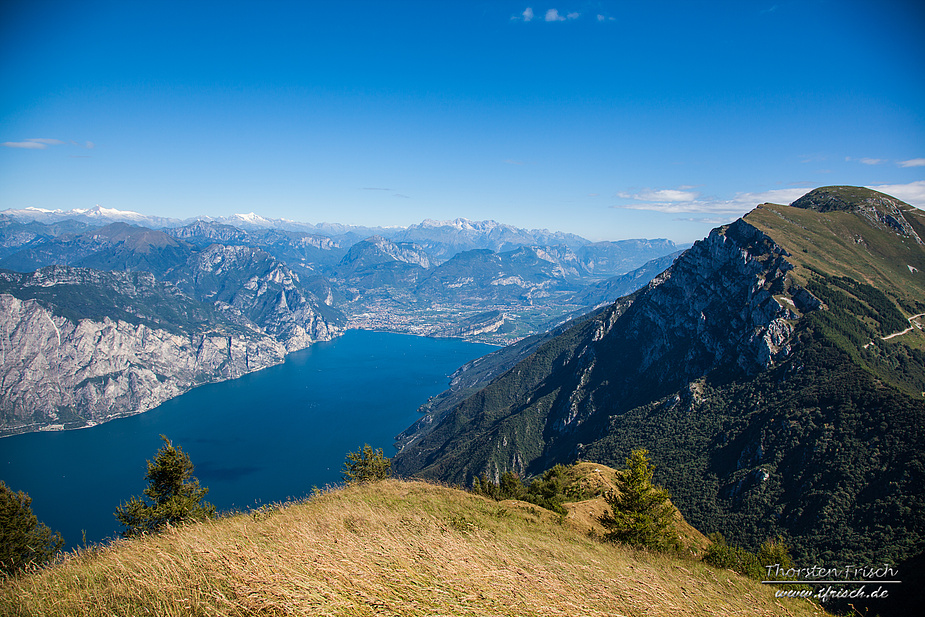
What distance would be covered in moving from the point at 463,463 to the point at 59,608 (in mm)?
189270

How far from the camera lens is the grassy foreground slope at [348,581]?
20.4 ft

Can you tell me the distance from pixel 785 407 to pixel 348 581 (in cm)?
A: 14812

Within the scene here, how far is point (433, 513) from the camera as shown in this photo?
17.0 meters

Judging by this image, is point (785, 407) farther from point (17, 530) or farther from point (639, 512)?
point (17, 530)

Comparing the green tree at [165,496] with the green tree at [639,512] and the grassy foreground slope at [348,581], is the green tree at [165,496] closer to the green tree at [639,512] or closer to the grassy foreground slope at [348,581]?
the grassy foreground slope at [348,581]

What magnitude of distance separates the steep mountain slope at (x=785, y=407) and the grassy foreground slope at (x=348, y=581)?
91.2 m

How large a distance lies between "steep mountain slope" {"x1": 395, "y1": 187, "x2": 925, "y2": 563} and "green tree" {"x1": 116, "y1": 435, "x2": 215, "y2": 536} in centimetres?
9885

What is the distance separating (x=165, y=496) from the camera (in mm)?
31578

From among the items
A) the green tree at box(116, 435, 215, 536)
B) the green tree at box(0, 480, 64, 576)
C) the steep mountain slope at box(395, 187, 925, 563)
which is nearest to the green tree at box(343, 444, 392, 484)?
the green tree at box(116, 435, 215, 536)

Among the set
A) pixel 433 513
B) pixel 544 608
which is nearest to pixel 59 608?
pixel 544 608

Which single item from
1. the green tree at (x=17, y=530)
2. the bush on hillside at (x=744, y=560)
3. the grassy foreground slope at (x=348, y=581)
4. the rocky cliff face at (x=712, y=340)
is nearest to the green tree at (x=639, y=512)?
the bush on hillside at (x=744, y=560)

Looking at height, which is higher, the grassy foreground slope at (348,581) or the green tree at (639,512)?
the grassy foreground slope at (348,581)

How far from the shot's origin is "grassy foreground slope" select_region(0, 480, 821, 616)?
622 cm

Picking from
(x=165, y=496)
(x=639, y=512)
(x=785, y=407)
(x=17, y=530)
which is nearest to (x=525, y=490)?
(x=639, y=512)
